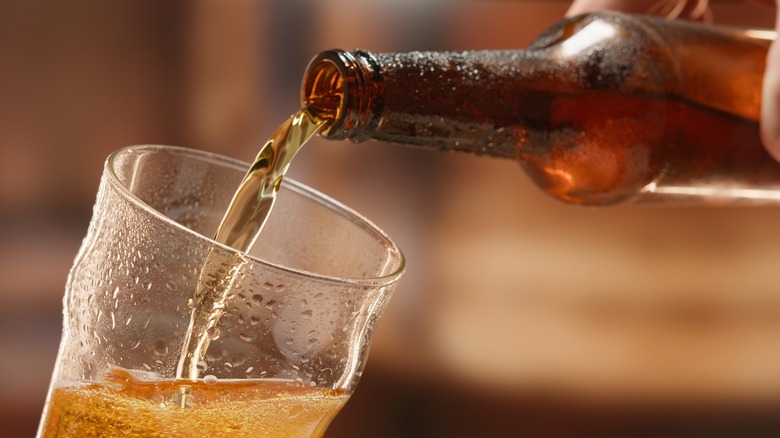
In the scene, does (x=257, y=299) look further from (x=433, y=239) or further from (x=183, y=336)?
(x=433, y=239)

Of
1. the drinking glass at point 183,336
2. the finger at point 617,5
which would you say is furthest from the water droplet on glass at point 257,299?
the finger at point 617,5

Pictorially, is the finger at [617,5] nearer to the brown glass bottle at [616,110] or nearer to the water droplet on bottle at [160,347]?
the brown glass bottle at [616,110]

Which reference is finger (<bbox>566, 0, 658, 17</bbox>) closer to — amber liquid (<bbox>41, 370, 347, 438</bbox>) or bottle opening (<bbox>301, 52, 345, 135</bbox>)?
bottle opening (<bbox>301, 52, 345, 135</bbox>)

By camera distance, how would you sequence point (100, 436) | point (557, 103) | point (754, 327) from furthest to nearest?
point (754, 327) → point (557, 103) → point (100, 436)

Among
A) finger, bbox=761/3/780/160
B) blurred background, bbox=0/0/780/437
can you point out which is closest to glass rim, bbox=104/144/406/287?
finger, bbox=761/3/780/160

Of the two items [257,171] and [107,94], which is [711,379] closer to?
[107,94]

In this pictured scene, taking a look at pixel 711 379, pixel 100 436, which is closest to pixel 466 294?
pixel 711 379
